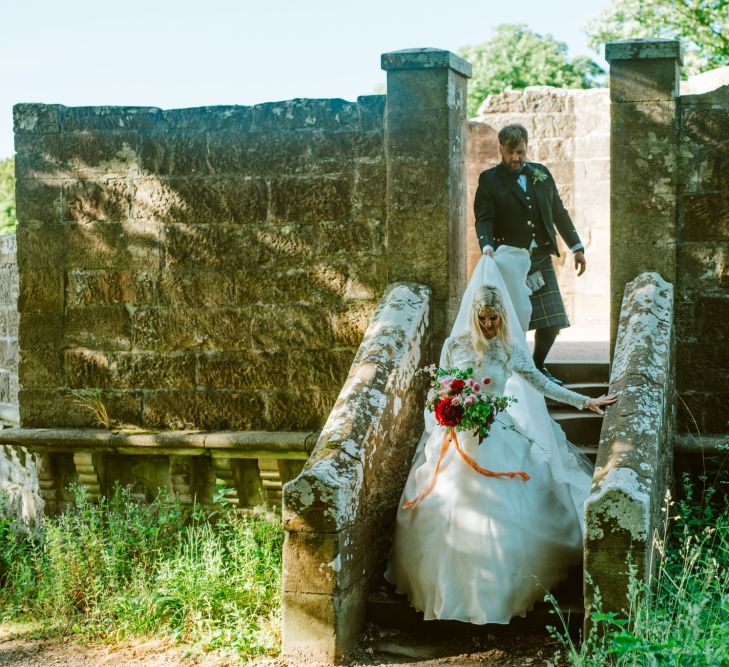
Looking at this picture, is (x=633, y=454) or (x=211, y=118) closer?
(x=633, y=454)

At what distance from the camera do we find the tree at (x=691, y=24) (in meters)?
22.8

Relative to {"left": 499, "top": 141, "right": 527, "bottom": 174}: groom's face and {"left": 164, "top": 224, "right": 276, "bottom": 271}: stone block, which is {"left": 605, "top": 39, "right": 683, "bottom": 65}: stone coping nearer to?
{"left": 499, "top": 141, "right": 527, "bottom": 174}: groom's face

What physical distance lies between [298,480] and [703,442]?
2.78 meters

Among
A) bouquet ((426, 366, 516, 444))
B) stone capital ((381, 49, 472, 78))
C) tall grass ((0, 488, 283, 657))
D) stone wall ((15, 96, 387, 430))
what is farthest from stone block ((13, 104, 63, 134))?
bouquet ((426, 366, 516, 444))

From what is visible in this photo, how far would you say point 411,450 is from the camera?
274 inches

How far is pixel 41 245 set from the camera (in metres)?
8.14

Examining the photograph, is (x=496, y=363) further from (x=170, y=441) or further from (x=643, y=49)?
(x=170, y=441)

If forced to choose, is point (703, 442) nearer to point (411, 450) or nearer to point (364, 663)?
point (411, 450)

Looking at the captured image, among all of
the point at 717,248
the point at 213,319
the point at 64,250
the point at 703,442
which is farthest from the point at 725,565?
the point at 64,250

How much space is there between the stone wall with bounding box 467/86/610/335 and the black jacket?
16.4 ft

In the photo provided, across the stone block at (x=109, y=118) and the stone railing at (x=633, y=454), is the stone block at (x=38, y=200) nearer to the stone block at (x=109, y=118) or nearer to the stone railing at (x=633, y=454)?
the stone block at (x=109, y=118)

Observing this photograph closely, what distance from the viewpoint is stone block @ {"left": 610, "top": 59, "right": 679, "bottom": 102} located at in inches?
273

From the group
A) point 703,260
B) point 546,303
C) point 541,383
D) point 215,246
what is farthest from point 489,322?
point 215,246

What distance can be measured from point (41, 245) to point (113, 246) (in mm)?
583
